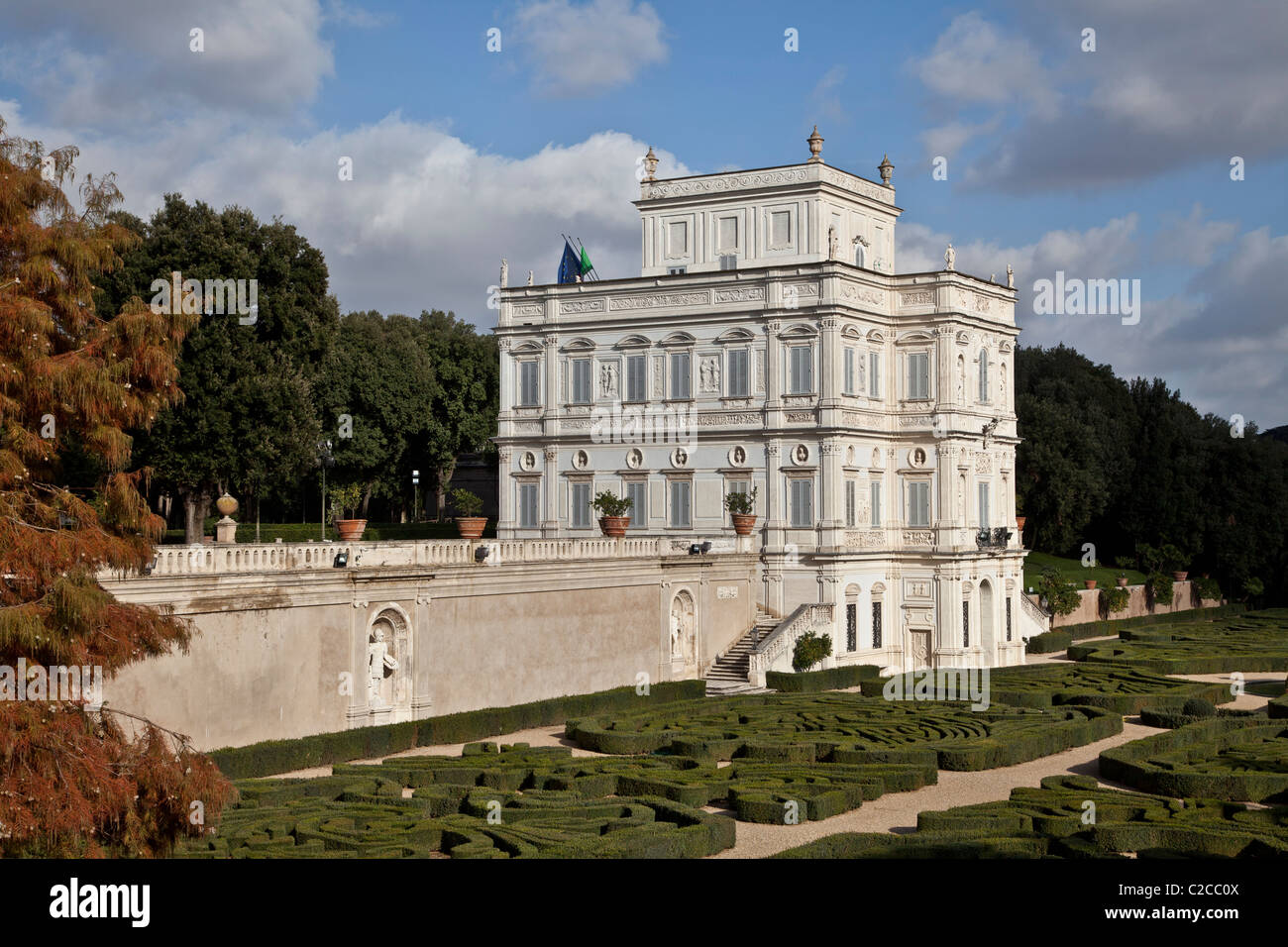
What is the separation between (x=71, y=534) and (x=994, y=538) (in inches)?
1740

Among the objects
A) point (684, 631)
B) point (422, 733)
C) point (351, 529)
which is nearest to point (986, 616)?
point (684, 631)

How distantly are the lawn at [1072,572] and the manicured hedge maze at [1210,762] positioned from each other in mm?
36885

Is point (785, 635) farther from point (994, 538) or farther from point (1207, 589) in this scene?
point (1207, 589)

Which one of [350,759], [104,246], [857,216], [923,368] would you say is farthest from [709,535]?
[104,246]

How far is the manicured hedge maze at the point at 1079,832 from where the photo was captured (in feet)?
73.3

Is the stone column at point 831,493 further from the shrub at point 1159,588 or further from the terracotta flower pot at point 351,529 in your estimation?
the shrub at point 1159,588

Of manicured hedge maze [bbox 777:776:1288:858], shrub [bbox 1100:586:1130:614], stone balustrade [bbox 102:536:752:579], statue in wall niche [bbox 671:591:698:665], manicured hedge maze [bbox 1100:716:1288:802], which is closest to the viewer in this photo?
manicured hedge maze [bbox 777:776:1288:858]

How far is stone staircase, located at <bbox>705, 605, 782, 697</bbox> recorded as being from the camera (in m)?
47.0

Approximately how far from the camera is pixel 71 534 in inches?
631

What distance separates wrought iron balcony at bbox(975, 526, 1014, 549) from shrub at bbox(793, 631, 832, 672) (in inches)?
354

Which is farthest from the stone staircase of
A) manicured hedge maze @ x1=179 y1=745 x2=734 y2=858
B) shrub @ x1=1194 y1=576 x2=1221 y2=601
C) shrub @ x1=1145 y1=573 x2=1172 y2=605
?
shrub @ x1=1194 y1=576 x2=1221 y2=601

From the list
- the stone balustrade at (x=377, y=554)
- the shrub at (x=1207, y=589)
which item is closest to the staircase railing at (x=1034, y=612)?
the stone balustrade at (x=377, y=554)

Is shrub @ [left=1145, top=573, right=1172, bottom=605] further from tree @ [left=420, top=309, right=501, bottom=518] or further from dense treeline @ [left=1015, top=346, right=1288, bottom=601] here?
tree @ [left=420, top=309, right=501, bottom=518]
